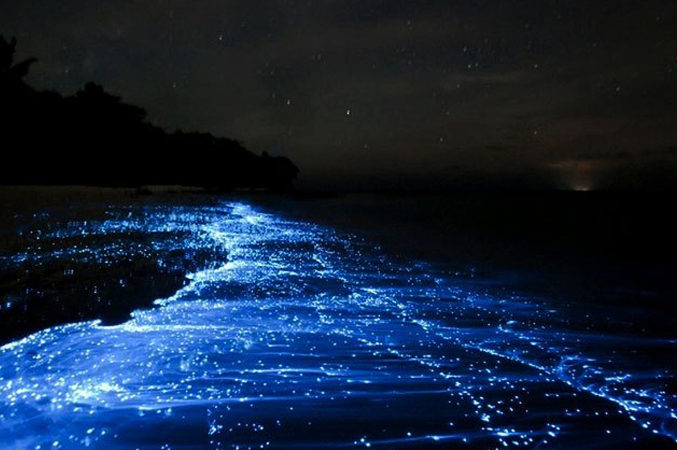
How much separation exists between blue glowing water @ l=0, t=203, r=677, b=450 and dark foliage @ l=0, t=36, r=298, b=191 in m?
32.4

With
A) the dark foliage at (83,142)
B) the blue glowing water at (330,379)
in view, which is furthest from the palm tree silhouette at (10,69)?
the blue glowing water at (330,379)

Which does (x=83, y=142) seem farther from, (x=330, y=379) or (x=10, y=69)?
(x=330, y=379)

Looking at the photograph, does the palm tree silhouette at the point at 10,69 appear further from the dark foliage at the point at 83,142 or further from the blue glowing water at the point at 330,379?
the blue glowing water at the point at 330,379

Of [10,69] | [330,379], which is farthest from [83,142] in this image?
[330,379]

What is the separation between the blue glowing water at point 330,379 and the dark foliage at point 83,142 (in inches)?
1274

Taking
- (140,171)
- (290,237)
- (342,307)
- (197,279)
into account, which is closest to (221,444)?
(342,307)

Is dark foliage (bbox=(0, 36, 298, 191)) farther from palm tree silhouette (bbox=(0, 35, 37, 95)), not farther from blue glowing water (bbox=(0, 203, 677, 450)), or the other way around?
blue glowing water (bbox=(0, 203, 677, 450))

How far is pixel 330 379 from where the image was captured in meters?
4.26

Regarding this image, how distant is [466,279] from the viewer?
1048cm

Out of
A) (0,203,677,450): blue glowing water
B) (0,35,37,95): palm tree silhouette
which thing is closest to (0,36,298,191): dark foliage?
(0,35,37,95): palm tree silhouette

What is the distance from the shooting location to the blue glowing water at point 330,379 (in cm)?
326

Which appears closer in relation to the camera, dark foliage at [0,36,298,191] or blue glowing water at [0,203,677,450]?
blue glowing water at [0,203,677,450]

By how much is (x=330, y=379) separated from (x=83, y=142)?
152ft

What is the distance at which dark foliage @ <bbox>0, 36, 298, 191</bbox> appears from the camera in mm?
32031
